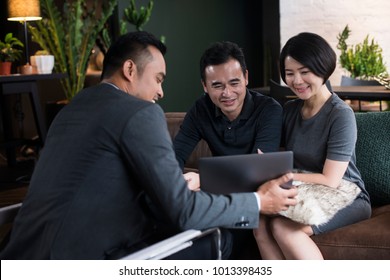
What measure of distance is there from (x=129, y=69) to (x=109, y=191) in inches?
16.9

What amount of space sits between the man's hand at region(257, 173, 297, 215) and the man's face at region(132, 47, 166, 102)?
0.48 m

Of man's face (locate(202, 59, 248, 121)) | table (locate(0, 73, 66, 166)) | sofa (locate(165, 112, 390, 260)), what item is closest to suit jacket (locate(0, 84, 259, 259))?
sofa (locate(165, 112, 390, 260))

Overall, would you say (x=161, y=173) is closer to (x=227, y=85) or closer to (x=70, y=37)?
(x=227, y=85)

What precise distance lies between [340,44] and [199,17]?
2.33 m

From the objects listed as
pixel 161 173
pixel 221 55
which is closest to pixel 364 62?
pixel 221 55

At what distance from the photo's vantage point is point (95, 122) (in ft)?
5.89

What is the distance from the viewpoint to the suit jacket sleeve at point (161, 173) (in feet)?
5.72

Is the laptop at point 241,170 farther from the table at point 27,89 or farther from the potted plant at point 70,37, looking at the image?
the potted plant at point 70,37

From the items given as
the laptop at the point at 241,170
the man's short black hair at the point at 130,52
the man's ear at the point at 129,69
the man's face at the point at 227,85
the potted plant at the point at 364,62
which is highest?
the man's short black hair at the point at 130,52

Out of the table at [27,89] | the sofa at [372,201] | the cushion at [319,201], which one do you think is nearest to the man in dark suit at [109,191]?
the cushion at [319,201]

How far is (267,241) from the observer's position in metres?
Answer: 2.36

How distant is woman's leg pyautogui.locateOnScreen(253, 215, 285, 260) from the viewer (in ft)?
7.72

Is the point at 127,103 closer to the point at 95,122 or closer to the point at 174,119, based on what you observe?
the point at 95,122

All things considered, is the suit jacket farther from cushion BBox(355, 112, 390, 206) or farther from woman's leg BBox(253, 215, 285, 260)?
cushion BBox(355, 112, 390, 206)
